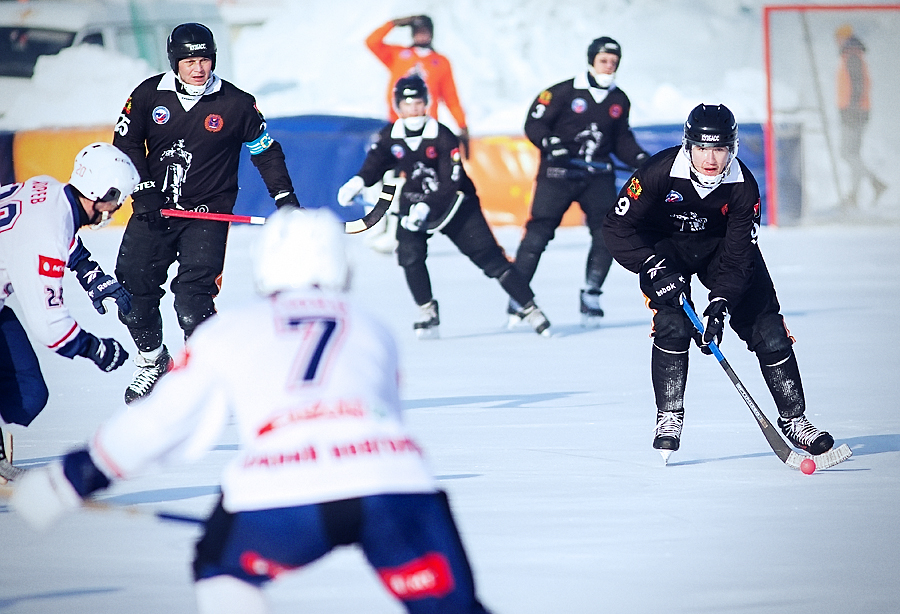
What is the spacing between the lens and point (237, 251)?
488 inches

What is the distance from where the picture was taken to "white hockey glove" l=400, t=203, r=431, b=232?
25.5 feet

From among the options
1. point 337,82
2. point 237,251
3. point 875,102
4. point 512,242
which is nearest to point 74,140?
point 237,251

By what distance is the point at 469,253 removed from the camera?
7.95 m

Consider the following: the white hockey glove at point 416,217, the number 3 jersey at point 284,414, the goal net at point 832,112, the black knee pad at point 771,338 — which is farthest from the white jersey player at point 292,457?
the goal net at point 832,112

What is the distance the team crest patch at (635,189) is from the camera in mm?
4641

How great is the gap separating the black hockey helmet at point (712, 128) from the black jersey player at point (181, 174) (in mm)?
2073

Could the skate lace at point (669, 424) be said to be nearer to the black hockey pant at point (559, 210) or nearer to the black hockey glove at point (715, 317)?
the black hockey glove at point (715, 317)

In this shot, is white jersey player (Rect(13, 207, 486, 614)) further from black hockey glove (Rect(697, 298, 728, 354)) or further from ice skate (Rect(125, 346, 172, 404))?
ice skate (Rect(125, 346, 172, 404))

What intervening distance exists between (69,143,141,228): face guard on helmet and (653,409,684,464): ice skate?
193cm

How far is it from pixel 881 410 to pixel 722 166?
1.69 meters

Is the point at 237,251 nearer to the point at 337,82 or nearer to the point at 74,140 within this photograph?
the point at 74,140

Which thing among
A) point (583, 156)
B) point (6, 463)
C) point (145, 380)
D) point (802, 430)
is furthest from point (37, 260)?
point (583, 156)

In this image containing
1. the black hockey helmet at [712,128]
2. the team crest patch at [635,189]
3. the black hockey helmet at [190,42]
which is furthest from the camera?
the black hockey helmet at [190,42]

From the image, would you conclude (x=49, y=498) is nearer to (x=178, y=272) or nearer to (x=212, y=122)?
(x=178, y=272)
